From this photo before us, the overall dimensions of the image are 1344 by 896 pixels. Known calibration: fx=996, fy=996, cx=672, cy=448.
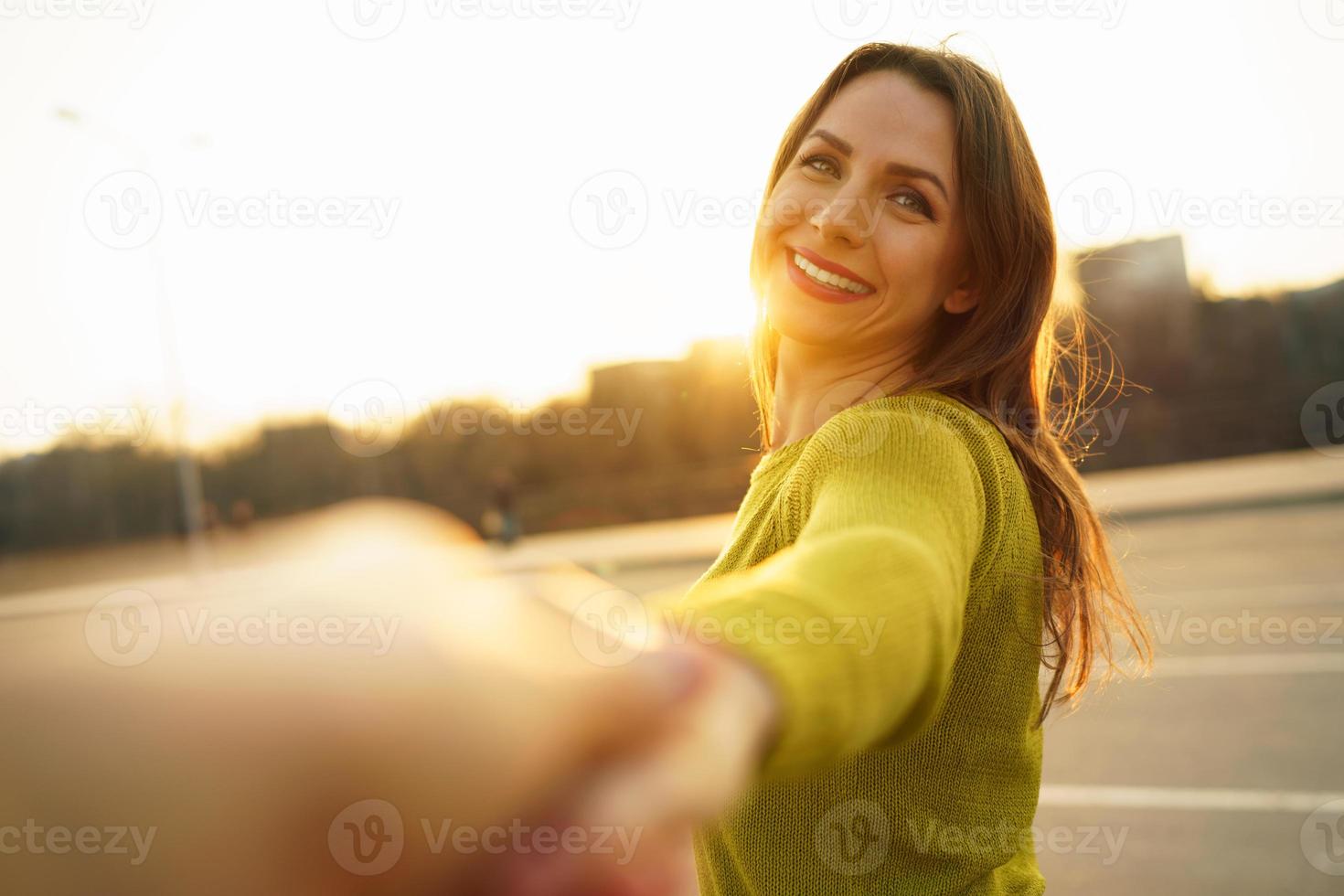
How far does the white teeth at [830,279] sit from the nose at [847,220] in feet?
0.20

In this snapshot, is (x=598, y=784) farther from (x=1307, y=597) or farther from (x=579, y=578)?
(x=1307, y=597)

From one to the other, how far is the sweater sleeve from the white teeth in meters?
0.54

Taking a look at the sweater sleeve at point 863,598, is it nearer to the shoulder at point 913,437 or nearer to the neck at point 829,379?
the shoulder at point 913,437

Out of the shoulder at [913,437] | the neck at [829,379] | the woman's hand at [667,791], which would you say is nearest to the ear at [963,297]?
the neck at [829,379]

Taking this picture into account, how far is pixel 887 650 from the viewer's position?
28.2 inches

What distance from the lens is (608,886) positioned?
449mm

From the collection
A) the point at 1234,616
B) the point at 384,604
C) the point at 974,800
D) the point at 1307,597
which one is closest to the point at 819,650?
the point at 384,604

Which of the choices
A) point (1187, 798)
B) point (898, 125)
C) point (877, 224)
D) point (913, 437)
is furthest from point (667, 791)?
point (1187, 798)

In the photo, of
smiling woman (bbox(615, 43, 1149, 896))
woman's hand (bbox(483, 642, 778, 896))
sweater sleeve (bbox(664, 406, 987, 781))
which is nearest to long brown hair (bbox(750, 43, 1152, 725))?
smiling woman (bbox(615, 43, 1149, 896))

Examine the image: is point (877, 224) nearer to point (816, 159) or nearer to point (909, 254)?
point (909, 254)

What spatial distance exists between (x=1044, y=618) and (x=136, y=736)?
1.21 m

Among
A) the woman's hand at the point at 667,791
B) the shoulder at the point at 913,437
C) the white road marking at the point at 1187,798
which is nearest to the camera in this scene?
the woman's hand at the point at 667,791

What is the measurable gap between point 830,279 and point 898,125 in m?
0.26

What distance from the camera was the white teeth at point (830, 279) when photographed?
64.1 inches
